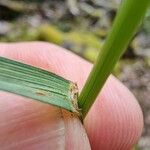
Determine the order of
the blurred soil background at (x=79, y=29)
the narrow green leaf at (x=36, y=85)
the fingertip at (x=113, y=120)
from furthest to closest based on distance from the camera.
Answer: the blurred soil background at (x=79, y=29), the fingertip at (x=113, y=120), the narrow green leaf at (x=36, y=85)

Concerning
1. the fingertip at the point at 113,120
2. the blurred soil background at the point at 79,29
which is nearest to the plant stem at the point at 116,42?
the fingertip at the point at 113,120

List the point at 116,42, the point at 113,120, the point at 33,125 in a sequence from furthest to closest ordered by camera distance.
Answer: the point at 113,120 → the point at 33,125 → the point at 116,42

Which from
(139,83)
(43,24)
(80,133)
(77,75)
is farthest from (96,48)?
(80,133)

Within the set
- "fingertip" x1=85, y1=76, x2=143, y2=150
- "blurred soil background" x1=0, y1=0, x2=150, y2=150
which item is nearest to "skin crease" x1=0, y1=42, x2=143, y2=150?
"fingertip" x1=85, y1=76, x2=143, y2=150

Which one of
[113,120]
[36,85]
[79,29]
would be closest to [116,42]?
[36,85]

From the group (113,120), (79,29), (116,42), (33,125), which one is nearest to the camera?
(116,42)

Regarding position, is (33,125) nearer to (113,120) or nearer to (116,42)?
(116,42)

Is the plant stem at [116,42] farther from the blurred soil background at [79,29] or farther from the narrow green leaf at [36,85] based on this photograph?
the blurred soil background at [79,29]
